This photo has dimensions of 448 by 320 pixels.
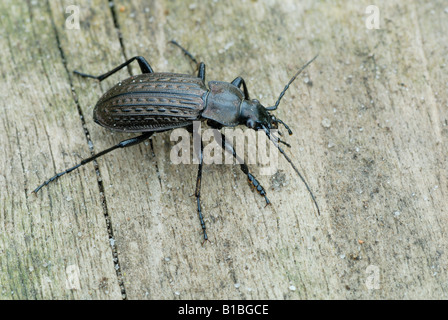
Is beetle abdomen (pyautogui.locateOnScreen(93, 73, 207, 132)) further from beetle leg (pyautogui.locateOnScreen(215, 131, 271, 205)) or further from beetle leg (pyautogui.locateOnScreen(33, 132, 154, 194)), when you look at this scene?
beetle leg (pyautogui.locateOnScreen(215, 131, 271, 205))

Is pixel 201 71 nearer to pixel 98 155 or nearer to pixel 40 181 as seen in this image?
pixel 98 155

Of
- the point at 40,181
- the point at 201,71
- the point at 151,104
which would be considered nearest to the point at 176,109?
the point at 151,104

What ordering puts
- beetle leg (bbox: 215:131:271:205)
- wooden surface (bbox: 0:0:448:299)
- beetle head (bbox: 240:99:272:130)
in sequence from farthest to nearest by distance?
beetle head (bbox: 240:99:272:130), beetle leg (bbox: 215:131:271:205), wooden surface (bbox: 0:0:448:299)

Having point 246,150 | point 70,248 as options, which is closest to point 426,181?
point 246,150

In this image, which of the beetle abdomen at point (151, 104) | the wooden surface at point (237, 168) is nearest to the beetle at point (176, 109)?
the beetle abdomen at point (151, 104)

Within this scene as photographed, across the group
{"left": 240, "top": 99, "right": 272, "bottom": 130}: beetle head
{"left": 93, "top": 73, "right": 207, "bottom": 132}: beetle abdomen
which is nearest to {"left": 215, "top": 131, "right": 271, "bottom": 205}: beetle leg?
{"left": 240, "top": 99, "right": 272, "bottom": 130}: beetle head

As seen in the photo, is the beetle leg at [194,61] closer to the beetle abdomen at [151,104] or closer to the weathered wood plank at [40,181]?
the beetle abdomen at [151,104]
